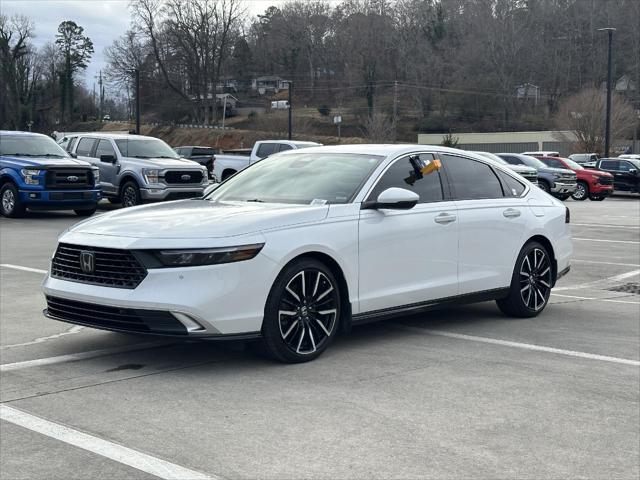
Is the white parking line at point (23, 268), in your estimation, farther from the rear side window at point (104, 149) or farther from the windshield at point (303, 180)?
the rear side window at point (104, 149)

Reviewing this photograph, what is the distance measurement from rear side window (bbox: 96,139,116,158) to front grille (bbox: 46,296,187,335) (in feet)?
55.4

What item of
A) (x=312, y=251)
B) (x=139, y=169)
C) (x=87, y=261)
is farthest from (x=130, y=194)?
(x=312, y=251)

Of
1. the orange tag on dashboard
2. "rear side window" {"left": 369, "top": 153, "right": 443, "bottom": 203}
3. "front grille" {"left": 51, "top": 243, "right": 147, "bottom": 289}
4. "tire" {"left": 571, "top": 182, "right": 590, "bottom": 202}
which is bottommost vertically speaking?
"tire" {"left": 571, "top": 182, "right": 590, "bottom": 202}

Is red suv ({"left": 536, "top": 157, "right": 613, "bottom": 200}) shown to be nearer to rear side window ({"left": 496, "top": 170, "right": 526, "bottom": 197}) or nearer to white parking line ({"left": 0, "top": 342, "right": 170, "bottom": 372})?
rear side window ({"left": 496, "top": 170, "right": 526, "bottom": 197})

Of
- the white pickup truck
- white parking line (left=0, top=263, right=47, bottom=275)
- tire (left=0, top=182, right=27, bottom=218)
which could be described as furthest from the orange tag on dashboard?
the white pickup truck

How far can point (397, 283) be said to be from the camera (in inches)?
285

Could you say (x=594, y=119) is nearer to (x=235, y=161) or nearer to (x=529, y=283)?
(x=235, y=161)

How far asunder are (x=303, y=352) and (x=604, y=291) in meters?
5.88

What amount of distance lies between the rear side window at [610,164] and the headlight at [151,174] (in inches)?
942

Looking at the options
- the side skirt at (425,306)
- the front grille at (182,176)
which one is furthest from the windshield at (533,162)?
the side skirt at (425,306)

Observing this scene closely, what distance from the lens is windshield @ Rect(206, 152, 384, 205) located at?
713cm

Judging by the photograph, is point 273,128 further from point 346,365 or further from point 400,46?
point 346,365

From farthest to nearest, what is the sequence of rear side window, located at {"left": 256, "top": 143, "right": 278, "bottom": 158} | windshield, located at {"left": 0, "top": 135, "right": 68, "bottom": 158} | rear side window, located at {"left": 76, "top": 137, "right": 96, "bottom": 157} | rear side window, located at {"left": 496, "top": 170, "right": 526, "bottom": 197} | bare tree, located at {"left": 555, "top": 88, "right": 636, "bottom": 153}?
bare tree, located at {"left": 555, "top": 88, "right": 636, "bottom": 153}
rear side window, located at {"left": 256, "top": 143, "right": 278, "bottom": 158}
rear side window, located at {"left": 76, "top": 137, "right": 96, "bottom": 157}
windshield, located at {"left": 0, "top": 135, "right": 68, "bottom": 158}
rear side window, located at {"left": 496, "top": 170, "right": 526, "bottom": 197}

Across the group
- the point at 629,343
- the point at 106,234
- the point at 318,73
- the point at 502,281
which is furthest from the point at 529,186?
the point at 318,73
